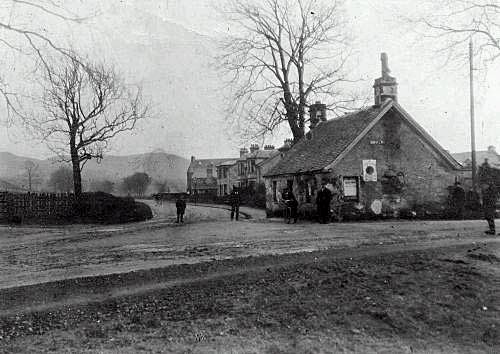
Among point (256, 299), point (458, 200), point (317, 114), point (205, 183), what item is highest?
point (317, 114)

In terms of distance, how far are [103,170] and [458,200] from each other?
553 feet

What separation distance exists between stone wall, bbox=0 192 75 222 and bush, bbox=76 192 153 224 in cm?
67

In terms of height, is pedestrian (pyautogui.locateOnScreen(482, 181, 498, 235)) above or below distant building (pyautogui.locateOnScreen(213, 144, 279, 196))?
below

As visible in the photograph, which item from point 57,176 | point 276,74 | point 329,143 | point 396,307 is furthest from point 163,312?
point 57,176

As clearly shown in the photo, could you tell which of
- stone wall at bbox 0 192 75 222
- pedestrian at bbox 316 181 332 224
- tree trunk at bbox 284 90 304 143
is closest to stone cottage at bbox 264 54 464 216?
pedestrian at bbox 316 181 332 224

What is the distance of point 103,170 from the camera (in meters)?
178

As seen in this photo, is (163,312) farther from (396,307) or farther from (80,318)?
(396,307)

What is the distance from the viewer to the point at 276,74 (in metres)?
35.9

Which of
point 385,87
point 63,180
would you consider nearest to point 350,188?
point 385,87

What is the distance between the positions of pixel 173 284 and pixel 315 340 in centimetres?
343

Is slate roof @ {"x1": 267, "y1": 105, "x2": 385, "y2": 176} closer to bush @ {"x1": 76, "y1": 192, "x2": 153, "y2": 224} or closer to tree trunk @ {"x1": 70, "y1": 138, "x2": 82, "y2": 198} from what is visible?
bush @ {"x1": 76, "y1": 192, "x2": 153, "y2": 224}

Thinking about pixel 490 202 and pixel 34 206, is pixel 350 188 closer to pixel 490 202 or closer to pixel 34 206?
pixel 490 202

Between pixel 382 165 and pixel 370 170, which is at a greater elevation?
pixel 382 165

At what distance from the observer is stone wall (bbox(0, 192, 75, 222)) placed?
2622cm
